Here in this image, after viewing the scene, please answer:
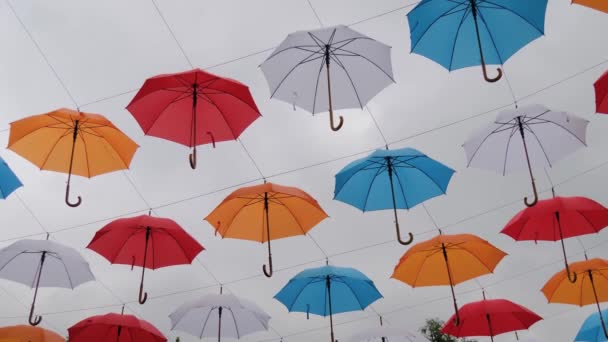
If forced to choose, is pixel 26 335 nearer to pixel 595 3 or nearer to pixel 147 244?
pixel 147 244

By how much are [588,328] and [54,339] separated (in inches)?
345

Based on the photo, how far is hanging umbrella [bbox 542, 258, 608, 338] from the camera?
9.98 metres

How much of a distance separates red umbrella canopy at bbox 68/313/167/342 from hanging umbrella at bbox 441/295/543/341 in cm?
465

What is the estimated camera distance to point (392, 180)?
9.03 metres

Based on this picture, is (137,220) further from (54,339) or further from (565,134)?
(565,134)

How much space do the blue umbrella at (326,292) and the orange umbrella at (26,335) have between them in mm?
3712

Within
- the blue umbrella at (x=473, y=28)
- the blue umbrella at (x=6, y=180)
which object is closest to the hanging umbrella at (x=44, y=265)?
the blue umbrella at (x=6, y=180)

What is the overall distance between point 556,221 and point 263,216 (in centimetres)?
427

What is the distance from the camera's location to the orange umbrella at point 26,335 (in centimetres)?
988

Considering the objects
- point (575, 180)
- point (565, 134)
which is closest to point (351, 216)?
point (575, 180)

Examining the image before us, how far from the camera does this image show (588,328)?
417 inches

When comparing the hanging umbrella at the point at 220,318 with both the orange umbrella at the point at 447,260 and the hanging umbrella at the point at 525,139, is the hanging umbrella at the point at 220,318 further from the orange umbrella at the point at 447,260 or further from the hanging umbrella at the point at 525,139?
the hanging umbrella at the point at 525,139

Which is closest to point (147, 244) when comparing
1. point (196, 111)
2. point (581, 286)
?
point (196, 111)

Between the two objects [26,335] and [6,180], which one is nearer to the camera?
[6,180]
